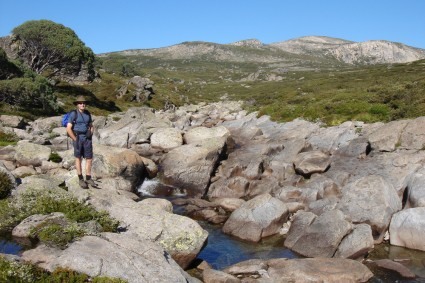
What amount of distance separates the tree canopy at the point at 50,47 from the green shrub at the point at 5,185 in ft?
191

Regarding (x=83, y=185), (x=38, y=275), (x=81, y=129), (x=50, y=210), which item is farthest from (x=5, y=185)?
(x=38, y=275)

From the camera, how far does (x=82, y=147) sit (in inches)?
680

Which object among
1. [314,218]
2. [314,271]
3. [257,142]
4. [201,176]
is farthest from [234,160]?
[314,271]

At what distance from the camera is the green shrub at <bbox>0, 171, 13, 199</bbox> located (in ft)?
57.1

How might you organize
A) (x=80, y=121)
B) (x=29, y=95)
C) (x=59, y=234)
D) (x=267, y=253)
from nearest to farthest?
(x=59, y=234), (x=80, y=121), (x=267, y=253), (x=29, y=95)

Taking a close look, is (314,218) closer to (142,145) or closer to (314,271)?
(314,271)

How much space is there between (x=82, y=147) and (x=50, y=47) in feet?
202

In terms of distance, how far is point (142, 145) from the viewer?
41.8 m

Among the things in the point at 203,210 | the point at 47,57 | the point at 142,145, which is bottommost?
the point at 203,210

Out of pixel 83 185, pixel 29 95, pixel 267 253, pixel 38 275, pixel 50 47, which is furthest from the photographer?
pixel 50 47

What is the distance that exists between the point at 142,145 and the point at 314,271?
28222 millimetres

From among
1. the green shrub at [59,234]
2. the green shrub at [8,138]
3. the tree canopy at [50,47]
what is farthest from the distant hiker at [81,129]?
the tree canopy at [50,47]

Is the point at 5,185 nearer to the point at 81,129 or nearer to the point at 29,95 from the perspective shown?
the point at 81,129

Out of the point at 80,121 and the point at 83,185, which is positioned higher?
the point at 80,121
